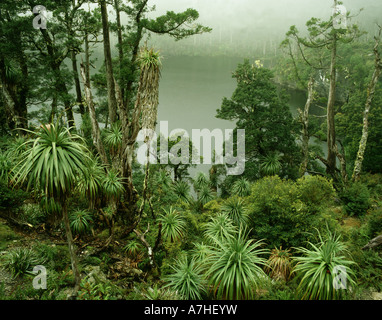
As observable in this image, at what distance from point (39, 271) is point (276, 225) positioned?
14.9 ft

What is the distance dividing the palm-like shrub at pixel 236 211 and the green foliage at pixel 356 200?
4140mm

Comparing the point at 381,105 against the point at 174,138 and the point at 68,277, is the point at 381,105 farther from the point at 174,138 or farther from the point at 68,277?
the point at 68,277

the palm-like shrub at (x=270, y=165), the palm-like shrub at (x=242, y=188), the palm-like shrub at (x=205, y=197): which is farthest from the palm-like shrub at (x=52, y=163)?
the palm-like shrub at (x=270, y=165)

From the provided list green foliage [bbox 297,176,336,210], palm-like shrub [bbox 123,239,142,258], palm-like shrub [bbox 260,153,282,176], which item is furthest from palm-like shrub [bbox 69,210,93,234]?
palm-like shrub [bbox 260,153,282,176]

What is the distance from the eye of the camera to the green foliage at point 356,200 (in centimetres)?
852

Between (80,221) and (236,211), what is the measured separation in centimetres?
389

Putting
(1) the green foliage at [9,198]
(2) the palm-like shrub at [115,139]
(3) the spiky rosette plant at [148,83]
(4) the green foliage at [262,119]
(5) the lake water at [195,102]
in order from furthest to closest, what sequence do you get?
(5) the lake water at [195,102] < (4) the green foliage at [262,119] < (2) the palm-like shrub at [115,139] < (1) the green foliage at [9,198] < (3) the spiky rosette plant at [148,83]

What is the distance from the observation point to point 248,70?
11469 millimetres

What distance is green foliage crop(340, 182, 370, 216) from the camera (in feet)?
28.0

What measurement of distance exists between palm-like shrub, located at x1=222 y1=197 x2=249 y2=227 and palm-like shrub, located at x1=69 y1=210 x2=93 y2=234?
342 cm

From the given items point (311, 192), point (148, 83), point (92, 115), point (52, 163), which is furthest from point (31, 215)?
point (311, 192)

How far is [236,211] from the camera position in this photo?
22.9 ft

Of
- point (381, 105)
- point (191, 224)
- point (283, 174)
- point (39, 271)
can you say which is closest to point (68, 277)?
point (39, 271)

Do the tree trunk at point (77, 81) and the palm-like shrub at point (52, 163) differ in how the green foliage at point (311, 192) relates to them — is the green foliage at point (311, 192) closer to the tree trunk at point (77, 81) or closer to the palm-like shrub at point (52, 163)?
the palm-like shrub at point (52, 163)
